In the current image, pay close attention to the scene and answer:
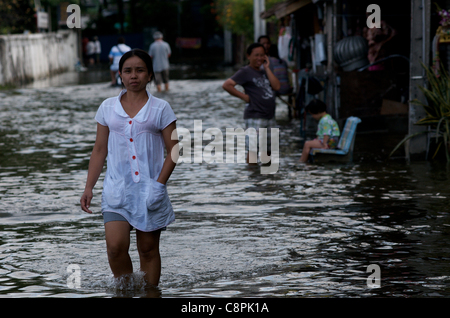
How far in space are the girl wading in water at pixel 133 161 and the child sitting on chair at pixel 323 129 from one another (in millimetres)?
6011

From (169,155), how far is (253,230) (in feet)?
8.03

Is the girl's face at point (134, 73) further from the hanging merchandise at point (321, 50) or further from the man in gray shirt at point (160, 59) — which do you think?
the man in gray shirt at point (160, 59)

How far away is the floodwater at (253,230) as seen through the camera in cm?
562

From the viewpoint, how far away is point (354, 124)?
35.6 ft

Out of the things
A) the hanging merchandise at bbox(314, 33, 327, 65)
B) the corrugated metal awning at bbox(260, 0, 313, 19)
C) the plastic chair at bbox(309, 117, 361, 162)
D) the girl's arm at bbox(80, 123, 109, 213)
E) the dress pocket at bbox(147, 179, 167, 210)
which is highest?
the corrugated metal awning at bbox(260, 0, 313, 19)

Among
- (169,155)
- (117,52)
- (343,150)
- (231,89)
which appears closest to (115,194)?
(169,155)

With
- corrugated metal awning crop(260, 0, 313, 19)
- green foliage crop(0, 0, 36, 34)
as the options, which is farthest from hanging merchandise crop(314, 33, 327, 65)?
green foliage crop(0, 0, 36, 34)

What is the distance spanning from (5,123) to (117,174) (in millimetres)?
12498

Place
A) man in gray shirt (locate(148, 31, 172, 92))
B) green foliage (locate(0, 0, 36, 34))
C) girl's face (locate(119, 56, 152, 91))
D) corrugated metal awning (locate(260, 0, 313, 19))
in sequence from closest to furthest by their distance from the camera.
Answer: girl's face (locate(119, 56, 152, 91)) < corrugated metal awning (locate(260, 0, 313, 19)) < man in gray shirt (locate(148, 31, 172, 92)) < green foliage (locate(0, 0, 36, 34))

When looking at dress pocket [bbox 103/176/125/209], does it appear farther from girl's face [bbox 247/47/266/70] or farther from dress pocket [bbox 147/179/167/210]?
girl's face [bbox 247/47/266/70]

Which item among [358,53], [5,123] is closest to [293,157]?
[358,53]

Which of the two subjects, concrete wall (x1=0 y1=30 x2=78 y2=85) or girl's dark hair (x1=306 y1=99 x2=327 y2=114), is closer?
girl's dark hair (x1=306 y1=99 x2=327 y2=114)

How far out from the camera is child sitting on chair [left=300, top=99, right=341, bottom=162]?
430 inches

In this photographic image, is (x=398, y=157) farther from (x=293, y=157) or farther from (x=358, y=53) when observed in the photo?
(x=358, y=53)
